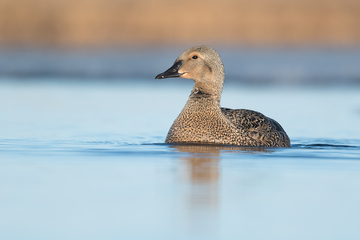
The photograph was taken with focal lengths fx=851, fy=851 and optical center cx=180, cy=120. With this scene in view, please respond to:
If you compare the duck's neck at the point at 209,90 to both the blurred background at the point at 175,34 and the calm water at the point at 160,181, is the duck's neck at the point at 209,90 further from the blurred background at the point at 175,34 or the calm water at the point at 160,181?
the blurred background at the point at 175,34

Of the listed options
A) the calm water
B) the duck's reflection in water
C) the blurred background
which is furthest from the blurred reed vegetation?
the duck's reflection in water

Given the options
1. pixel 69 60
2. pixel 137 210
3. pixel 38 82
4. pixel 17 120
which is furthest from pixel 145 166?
pixel 69 60

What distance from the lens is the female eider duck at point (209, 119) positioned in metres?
10.1

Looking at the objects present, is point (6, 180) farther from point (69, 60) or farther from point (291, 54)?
point (291, 54)

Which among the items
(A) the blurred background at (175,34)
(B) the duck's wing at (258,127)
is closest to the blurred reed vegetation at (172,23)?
(A) the blurred background at (175,34)

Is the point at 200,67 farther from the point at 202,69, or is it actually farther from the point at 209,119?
the point at 209,119

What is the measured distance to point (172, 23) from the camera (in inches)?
1187

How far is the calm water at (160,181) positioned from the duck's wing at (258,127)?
0.37m

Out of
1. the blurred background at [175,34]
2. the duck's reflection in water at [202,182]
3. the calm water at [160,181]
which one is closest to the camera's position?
the calm water at [160,181]

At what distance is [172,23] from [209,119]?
20.2 m

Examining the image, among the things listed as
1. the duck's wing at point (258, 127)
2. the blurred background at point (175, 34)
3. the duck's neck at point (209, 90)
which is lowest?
the duck's wing at point (258, 127)

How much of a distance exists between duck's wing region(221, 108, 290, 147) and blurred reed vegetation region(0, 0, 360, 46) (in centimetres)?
1772

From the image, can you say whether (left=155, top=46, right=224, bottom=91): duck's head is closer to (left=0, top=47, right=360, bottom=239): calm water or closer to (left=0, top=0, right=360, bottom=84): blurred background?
(left=0, top=47, right=360, bottom=239): calm water

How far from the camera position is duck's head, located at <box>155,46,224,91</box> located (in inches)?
412
